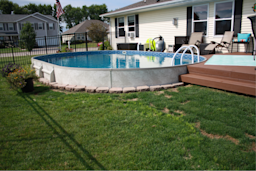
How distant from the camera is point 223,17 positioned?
960 cm

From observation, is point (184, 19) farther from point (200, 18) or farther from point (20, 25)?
point (20, 25)

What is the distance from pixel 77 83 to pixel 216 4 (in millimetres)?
8590

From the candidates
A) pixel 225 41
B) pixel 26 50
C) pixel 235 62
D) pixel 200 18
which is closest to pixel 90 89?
pixel 235 62

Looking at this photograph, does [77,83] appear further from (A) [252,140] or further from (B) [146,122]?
(A) [252,140]

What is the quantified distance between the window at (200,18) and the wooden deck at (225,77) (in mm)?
6000

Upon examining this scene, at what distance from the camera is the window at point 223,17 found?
9336 mm

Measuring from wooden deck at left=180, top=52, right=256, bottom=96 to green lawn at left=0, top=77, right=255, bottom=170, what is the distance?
234 millimetres

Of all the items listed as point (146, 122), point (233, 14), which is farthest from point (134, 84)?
point (233, 14)

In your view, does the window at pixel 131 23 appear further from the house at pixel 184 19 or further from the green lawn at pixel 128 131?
the green lawn at pixel 128 131

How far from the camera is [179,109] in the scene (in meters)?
3.66

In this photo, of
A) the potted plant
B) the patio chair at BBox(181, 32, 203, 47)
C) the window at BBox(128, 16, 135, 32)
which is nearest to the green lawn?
the potted plant

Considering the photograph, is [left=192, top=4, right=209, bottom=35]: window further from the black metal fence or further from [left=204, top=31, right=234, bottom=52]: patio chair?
the black metal fence

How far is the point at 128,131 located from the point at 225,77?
3226 mm

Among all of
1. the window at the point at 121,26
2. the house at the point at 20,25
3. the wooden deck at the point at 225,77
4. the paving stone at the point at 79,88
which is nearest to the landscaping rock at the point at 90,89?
the paving stone at the point at 79,88
